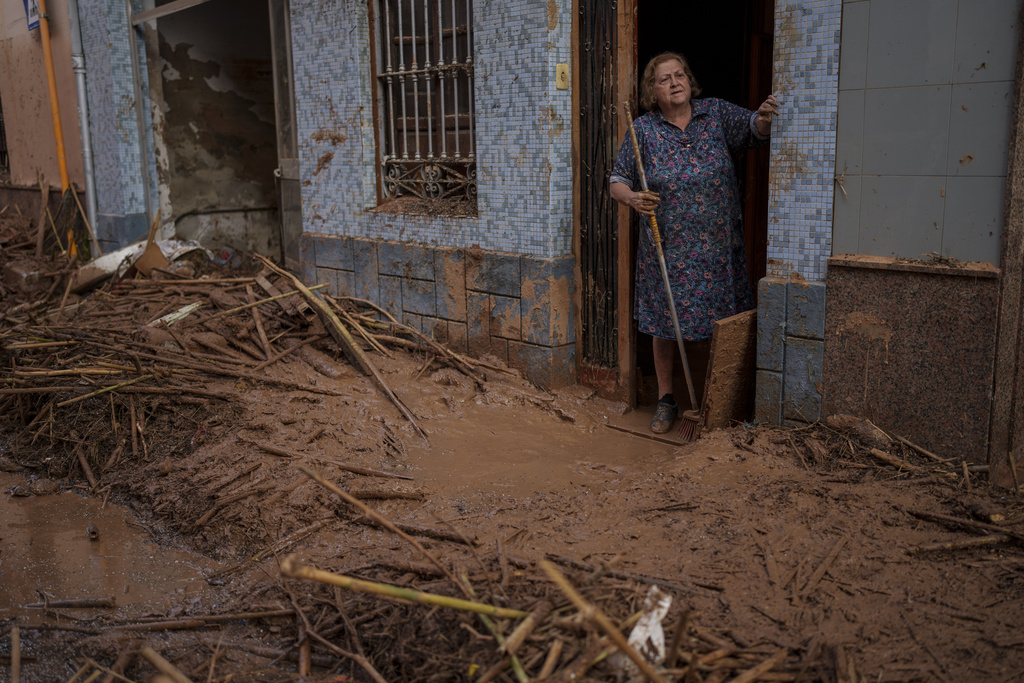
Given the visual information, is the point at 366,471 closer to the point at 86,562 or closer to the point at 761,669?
the point at 86,562

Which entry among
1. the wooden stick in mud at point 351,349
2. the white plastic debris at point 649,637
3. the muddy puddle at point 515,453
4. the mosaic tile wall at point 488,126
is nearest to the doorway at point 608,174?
the mosaic tile wall at point 488,126

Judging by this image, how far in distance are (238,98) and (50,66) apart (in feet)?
7.92

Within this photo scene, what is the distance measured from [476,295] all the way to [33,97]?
27.8 ft

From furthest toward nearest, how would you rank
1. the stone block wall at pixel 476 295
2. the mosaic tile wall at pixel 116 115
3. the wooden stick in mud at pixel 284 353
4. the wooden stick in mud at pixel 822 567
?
the mosaic tile wall at pixel 116 115 < the wooden stick in mud at pixel 284 353 < the stone block wall at pixel 476 295 < the wooden stick in mud at pixel 822 567

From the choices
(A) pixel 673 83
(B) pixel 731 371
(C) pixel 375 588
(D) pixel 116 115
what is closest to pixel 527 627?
(C) pixel 375 588

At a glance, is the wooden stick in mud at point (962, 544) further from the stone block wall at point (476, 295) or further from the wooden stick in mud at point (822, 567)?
the stone block wall at point (476, 295)

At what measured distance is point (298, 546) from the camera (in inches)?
163

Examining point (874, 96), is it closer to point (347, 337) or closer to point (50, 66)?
point (347, 337)

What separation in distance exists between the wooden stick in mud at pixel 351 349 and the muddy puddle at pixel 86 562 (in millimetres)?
1769

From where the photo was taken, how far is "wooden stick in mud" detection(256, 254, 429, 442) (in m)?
5.73

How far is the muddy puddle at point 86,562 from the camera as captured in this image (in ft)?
12.9

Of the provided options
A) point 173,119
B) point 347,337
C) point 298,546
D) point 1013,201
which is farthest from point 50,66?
point 1013,201

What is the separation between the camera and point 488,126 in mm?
6215

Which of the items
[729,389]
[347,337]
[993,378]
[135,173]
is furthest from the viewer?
[135,173]
